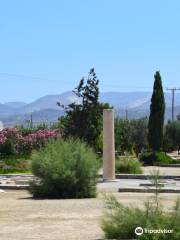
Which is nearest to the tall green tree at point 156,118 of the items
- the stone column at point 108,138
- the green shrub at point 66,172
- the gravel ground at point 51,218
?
the stone column at point 108,138

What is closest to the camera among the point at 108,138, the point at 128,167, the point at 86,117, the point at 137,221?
the point at 137,221

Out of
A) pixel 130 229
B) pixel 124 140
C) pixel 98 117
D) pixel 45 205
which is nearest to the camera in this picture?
pixel 130 229

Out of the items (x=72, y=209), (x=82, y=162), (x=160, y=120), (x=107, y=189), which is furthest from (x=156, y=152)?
(x=72, y=209)

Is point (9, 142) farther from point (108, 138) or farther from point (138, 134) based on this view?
point (108, 138)

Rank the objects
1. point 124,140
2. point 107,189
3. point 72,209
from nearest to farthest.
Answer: point 72,209 → point 107,189 → point 124,140

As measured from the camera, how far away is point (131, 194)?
21297mm

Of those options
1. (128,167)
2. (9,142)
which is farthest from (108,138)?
(9,142)

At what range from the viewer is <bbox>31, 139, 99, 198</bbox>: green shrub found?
19719 mm

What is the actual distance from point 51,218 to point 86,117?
94.6 feet

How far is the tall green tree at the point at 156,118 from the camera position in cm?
4666

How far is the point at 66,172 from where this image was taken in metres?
19.6

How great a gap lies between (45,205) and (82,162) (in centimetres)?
283

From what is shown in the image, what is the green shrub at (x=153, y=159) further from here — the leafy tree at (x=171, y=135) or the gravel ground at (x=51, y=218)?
the gravel ground at (x=51, y=218)

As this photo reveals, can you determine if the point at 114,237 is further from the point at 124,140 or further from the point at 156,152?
the point at 124,140
